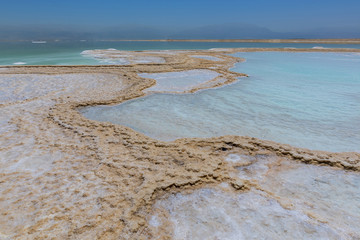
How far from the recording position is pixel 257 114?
22.4 feet

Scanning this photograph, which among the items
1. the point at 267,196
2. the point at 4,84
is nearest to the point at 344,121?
the point at 267,196

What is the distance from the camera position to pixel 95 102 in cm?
785

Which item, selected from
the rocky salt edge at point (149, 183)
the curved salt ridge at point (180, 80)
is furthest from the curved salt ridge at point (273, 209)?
the curved salt ridge at point (180, 80)

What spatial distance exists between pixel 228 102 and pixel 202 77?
4.93 meters

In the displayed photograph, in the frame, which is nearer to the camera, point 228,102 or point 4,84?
point 228,102

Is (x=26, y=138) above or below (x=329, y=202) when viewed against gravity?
above

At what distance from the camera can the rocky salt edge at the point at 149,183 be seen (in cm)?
289

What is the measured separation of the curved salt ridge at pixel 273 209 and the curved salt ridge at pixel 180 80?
6613 mm

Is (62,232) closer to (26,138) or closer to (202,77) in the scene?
(26,138)

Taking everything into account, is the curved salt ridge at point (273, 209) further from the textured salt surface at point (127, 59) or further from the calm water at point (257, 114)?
A: the textured salt surface at point (127, 59)

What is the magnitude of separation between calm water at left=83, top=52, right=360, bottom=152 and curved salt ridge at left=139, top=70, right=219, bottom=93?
3.38ft

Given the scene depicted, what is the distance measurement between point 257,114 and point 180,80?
19.3 feet

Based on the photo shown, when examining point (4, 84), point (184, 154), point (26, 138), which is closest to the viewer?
point (184, 154)

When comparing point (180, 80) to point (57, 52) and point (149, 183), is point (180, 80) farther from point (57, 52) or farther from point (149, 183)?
point (57, 52)
